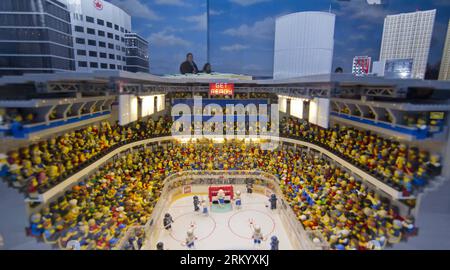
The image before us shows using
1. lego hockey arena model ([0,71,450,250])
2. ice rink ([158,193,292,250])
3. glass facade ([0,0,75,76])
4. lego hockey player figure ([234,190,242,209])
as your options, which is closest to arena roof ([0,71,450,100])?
lego hockey arena model ([0,71,450,250])

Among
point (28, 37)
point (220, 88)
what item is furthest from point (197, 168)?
point (28, 37)

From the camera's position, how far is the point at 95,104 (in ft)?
45.3

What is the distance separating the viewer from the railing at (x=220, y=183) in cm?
934

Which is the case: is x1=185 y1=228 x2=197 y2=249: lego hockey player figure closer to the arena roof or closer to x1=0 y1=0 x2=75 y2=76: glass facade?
the arena roof

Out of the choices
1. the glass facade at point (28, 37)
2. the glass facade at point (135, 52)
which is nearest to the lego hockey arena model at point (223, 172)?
the glass facade at point (28, 37)

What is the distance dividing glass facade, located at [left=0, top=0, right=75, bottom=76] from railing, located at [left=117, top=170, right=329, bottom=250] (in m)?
22.5

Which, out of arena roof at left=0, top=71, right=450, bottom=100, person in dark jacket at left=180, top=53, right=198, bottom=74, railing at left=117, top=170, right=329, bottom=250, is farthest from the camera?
person in dark jacket at left=180, top=53, right=198, bottom=74

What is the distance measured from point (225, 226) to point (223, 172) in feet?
14.4

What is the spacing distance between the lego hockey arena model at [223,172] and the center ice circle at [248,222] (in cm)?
9

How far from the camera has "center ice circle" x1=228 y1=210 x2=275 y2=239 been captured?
11.6 meters

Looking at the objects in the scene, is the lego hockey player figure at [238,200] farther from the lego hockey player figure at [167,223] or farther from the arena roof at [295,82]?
the arena roof at [295,82]

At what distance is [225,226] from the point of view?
12.1 metres

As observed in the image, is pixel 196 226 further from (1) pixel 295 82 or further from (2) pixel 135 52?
(2) pixel 135 52

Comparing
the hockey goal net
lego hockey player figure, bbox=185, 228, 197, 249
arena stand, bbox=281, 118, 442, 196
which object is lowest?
lego hockey player figure, bbox=185, 228, 197, 249
